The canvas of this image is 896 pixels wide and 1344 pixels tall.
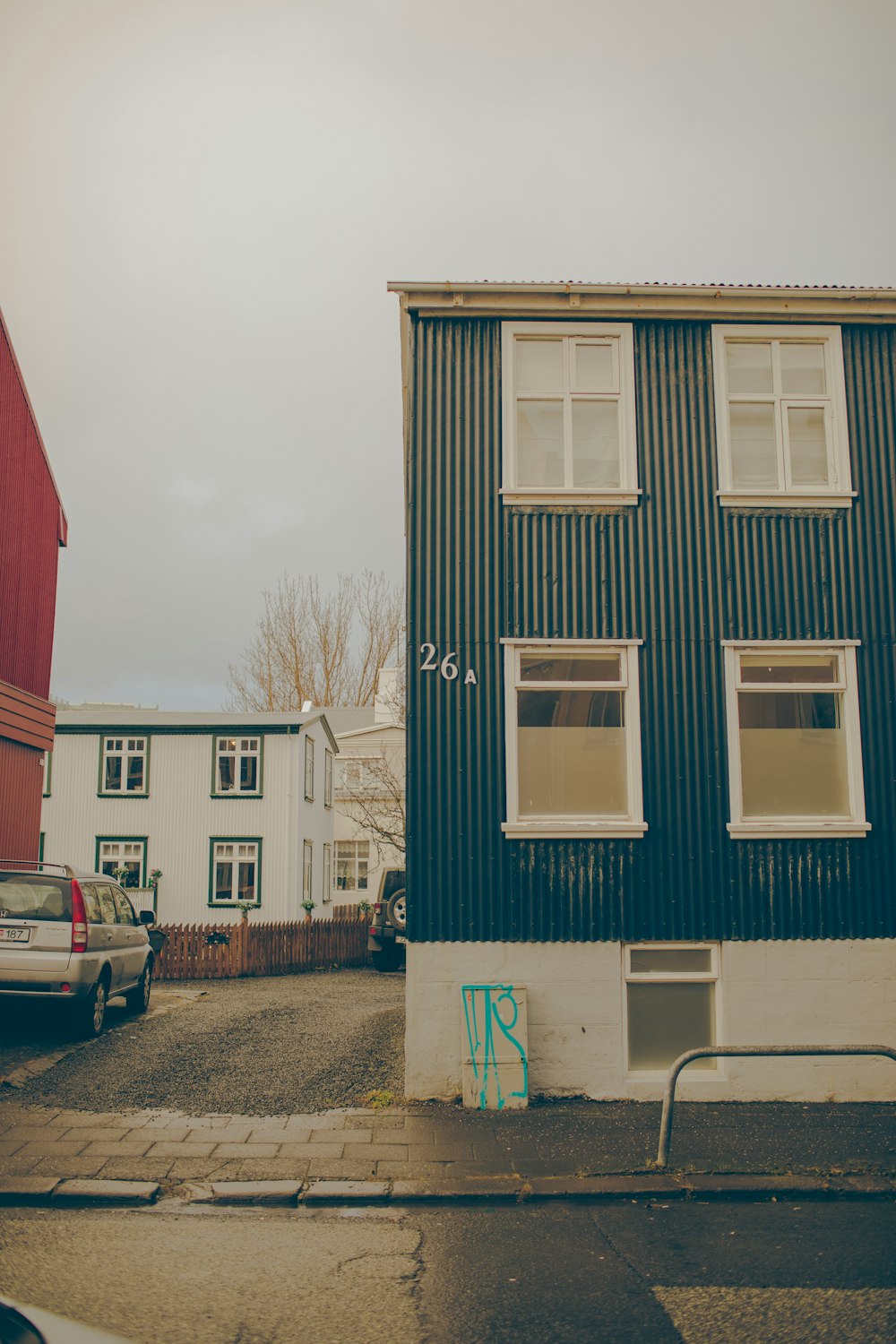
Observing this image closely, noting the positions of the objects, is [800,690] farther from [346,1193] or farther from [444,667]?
Result: [346,1193]

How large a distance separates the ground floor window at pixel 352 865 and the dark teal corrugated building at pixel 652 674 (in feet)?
109

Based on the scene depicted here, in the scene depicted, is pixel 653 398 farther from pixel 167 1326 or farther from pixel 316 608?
pixel 316 608

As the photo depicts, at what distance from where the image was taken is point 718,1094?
9.88m

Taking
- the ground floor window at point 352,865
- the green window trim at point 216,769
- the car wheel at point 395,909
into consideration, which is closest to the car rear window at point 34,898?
the car wheel at point 395,909

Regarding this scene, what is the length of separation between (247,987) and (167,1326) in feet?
56.2

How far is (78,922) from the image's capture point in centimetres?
1218

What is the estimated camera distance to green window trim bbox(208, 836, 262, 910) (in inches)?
1218

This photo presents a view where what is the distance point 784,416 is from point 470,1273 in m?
8.42

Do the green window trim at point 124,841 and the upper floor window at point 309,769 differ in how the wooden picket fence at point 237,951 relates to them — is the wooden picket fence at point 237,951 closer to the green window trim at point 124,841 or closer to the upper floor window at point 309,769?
the green window trim at point 124,841

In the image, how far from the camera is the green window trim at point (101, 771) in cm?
3127

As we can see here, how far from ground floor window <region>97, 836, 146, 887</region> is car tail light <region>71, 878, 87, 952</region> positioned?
19446 mm

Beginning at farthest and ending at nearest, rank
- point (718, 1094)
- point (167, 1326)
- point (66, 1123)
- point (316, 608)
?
point (316, 608)
point (718, 1094)
point (66, 1123)
point (167, 1326)

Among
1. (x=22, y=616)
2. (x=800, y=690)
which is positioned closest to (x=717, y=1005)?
(x=800, y=690)

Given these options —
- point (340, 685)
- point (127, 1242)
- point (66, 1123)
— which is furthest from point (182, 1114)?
point (340, 685)
